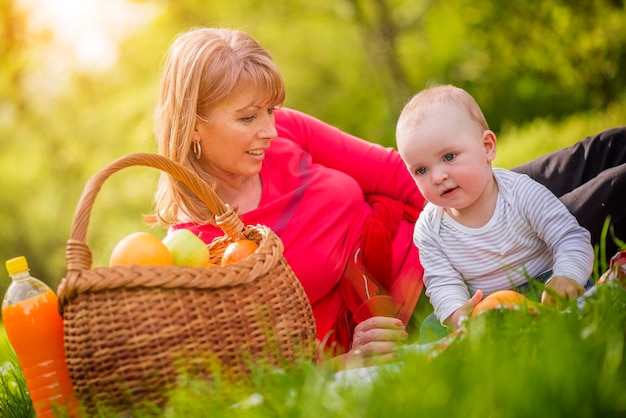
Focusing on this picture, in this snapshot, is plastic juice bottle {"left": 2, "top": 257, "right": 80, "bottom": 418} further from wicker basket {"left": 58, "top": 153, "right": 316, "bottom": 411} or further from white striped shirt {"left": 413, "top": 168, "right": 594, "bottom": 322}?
white striped shirt {"left": 413, "top": 168, "right": 594, "bottom": 322}

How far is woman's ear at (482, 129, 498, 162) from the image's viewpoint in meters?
2.80

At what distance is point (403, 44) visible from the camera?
15094mm

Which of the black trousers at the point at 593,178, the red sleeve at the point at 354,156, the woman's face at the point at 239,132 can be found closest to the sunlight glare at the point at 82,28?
the red sleeve at the point at 354,156

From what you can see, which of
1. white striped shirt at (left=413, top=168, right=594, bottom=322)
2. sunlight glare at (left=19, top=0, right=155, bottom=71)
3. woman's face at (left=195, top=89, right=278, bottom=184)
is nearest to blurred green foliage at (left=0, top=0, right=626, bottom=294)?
sunlight glare at (left=19, top=0, right=155, bottom=71)

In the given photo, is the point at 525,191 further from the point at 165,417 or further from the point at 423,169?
the point at 165,417

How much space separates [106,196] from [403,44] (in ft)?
24.9

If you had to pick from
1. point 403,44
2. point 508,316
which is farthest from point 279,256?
point 403,44

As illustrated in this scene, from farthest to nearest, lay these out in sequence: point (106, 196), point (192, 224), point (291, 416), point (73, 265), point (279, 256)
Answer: point (106, 196)
point (192, 224)
point (279, 256)
point (73, 265)
point (291, 416)

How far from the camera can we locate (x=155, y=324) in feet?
6.93

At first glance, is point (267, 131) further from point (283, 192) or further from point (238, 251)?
point (238, 251)

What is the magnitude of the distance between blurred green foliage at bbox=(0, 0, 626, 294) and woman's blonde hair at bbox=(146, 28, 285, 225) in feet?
15.7

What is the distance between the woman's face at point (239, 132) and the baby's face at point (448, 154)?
664 millimetres

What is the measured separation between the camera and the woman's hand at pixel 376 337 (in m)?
2.77

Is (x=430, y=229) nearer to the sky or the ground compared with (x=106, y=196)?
nearer to the sky
